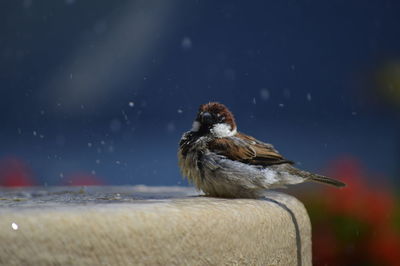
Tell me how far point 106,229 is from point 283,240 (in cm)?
94

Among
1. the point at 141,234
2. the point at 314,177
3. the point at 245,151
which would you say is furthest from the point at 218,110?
the point at 141,234

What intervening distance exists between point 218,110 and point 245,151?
0.27m

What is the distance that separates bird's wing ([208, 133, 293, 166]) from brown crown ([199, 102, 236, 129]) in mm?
104

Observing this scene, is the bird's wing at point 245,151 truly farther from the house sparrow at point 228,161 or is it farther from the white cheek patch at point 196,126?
the white cheek patch at point 196,126

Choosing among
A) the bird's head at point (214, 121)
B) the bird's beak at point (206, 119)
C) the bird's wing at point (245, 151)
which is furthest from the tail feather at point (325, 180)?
the bird's beak at point (206, 119)

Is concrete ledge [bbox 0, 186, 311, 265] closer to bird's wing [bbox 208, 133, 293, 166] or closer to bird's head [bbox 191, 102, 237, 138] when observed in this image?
bird's wing [bbox 208, 133, 293, 166]

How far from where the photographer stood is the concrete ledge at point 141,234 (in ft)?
6.52

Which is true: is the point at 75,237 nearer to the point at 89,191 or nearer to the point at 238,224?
the point at 238,224

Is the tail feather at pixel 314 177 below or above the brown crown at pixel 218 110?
below

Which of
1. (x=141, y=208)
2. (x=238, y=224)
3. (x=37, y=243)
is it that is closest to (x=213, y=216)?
(x=238, y=224)

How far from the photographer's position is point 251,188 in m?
3.12

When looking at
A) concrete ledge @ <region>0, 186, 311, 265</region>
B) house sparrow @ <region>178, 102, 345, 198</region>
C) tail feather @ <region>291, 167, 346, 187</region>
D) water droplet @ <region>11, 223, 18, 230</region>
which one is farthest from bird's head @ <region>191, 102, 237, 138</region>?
water droplet @ <region>11, 223, 18, 230</region>

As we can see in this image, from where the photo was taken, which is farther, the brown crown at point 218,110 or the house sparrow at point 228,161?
the brown crown at point 218,110

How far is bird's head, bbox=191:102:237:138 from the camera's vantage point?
3.29 metres
